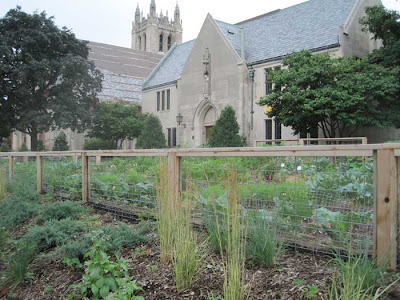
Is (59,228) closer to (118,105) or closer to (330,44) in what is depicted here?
(330,44)

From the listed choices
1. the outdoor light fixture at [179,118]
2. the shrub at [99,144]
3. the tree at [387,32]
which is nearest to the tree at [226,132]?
the outdoor light fixture at [179,118]

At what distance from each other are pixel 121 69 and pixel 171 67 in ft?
51.4

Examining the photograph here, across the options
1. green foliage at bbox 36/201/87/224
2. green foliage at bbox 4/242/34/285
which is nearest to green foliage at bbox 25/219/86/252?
green foliage at bbox 4/242/34/285

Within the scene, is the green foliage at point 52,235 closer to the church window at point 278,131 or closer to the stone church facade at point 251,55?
the stone church facade at point 251,55

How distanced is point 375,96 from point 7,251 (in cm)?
1589

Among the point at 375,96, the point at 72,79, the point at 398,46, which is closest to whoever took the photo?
the point at 375,96

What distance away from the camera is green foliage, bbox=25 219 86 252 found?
13.9 ft

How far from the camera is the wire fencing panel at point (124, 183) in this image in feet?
16.6

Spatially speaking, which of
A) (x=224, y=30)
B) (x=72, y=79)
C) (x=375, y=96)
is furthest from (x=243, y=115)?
(x=72, y=79)

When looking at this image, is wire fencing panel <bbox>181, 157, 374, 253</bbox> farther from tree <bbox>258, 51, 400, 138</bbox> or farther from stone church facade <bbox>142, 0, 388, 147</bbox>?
stone church facade <bbox>142, 0, 388, 147</bbox>

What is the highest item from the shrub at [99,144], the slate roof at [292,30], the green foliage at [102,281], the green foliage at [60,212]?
the slate roof at [292,30]

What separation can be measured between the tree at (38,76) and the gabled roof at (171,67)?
23.9 feet

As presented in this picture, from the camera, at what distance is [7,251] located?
14.8ft

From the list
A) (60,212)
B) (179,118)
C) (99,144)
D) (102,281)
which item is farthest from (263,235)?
(99,144)
